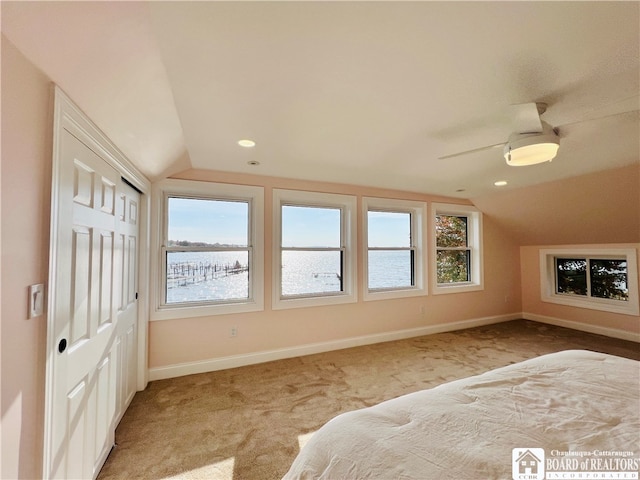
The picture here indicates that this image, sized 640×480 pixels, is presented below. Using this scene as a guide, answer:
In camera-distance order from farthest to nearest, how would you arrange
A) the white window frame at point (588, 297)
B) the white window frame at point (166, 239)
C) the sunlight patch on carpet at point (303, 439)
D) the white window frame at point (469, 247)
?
the white window frame at point (469, 247) < the white window frame at point (588, 297) < the white window frame at point (166, 239) < the sunlight patch on carpet at point (303, 439)

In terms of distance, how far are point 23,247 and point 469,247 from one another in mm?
5413

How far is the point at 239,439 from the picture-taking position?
1930mm

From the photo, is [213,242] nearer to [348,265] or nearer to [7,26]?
[348,265]

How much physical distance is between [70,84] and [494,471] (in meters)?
2.10

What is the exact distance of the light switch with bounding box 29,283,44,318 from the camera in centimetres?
102

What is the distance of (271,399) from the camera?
2.44 meters

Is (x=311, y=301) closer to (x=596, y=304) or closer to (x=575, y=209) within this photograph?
(x=575, y=209)

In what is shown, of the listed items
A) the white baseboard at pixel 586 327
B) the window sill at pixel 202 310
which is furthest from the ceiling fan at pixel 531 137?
the white baseboard at pixel 586 327

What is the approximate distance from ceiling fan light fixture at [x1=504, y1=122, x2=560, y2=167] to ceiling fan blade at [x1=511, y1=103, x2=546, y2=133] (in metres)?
0.04

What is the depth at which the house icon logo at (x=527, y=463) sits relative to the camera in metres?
0.78

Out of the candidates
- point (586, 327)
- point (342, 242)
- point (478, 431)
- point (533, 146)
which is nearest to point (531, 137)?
point (533, 146)

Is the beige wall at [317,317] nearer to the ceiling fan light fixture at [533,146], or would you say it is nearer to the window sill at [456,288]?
the window sill at [456,288]

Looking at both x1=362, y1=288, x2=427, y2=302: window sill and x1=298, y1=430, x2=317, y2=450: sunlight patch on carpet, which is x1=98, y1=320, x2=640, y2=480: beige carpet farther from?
x1=362, y1=288, x2=427, y2=302: window sill

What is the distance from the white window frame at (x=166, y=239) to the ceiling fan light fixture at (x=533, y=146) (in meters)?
2.46
